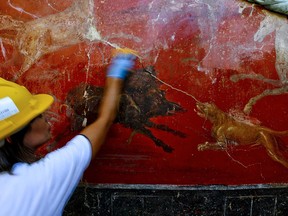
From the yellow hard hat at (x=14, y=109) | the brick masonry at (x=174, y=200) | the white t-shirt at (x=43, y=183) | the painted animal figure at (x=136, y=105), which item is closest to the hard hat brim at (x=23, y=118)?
the yellow hard hat at (x=14, y=109)

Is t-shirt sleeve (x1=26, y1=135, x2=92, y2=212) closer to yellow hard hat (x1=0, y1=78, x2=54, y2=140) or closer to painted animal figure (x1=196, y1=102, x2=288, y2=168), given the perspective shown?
yellow hard hat (x1=0, y1=78, x2=54, y2=140)

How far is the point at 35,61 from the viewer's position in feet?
6.13

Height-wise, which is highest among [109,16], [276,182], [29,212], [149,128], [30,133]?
[109,16]

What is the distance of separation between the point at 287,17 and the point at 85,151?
113cm

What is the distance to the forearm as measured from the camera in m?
1.39

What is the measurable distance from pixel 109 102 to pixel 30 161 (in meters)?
0.42

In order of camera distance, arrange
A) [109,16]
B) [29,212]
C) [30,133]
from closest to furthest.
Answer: [29,212] → [30,133] → [109,16]

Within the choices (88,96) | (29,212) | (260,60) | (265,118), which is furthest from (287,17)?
(29,212)

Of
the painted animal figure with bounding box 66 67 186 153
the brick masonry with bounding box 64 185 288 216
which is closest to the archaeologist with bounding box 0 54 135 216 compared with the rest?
the painted animal figure with bounding box 66 67 186 153

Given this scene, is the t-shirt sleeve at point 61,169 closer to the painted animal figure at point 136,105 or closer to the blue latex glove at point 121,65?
the blue latex glove at point 121,65

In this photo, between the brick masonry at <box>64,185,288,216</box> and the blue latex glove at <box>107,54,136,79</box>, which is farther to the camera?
the brick masonry at <box>64,185,288,216</box>

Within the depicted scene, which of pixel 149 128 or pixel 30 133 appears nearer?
pixel 30 133

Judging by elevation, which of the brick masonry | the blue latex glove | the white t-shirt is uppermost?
the blue latex glove

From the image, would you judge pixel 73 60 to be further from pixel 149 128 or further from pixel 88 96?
pixel 149 128
